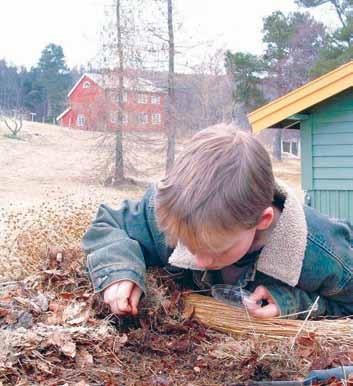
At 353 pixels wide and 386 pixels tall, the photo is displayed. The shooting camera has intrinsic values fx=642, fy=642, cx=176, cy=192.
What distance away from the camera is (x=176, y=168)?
3.80 feet

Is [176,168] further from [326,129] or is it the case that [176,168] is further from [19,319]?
[326,129]

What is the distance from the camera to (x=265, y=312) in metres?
1.31

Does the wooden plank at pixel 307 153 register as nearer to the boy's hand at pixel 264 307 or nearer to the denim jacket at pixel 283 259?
the denim jacket at pixel 283 259

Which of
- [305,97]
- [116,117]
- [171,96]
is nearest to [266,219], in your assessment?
[305,97]

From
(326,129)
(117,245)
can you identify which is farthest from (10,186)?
(117,245)

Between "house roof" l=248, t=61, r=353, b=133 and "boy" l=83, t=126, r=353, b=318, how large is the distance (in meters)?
5.60

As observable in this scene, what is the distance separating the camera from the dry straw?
48.4 inches

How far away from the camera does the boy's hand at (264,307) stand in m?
1.31

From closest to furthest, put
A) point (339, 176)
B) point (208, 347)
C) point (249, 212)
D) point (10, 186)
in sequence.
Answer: point (249, 212)
point (208, 347)
point (339, 176)
point (10, 186)

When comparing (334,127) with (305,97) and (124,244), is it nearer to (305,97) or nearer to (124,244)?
(305,97)

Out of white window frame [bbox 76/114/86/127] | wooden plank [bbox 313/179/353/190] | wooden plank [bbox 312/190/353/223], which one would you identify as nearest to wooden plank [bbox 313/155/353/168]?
wooden plank [bbox 313/179/353/190]

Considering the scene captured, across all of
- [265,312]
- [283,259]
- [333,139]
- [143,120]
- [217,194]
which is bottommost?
[265,312]

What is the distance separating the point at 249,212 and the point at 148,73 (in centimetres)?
1788

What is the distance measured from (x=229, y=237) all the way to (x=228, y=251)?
0.07 meters
